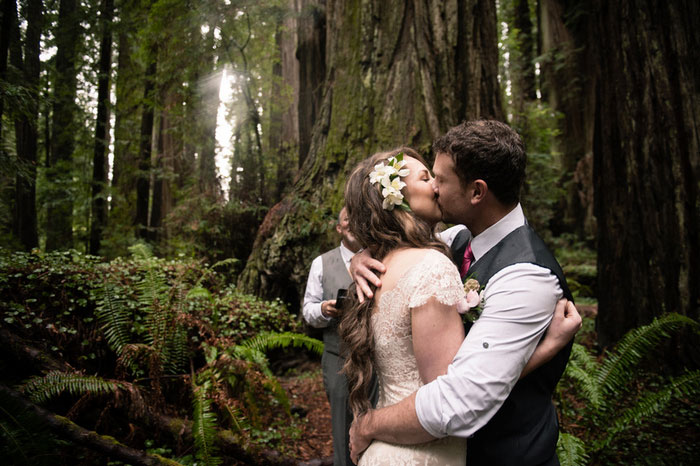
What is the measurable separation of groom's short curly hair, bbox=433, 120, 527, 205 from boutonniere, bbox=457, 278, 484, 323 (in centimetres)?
42

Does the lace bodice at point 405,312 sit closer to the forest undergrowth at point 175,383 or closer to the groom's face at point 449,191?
the groom's face at point 449,191

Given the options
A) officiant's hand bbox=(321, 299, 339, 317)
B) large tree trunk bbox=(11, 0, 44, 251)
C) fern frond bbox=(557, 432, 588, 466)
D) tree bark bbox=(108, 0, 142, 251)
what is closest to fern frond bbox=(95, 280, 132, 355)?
large tree trunk bbox=(11, 0, 44, 251)

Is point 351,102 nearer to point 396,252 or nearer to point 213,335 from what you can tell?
point 213,335

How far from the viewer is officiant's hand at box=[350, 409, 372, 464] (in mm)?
1707

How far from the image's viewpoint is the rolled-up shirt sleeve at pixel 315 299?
319 cm

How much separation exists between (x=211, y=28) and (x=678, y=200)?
838cm

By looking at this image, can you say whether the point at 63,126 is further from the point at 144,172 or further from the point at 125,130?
the point at 125,130

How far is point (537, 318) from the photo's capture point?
4.74ft

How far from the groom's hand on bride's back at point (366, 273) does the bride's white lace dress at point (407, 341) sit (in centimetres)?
7

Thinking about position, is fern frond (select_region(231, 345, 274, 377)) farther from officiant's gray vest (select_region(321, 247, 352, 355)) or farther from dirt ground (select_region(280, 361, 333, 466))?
officiant's gray vest (select_region(321, 247, 352, 355))

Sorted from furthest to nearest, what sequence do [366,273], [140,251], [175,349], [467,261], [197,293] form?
1. [140,251]
2. [197,293]
3. [175,349]
4. [467,261]
5. [366,273]

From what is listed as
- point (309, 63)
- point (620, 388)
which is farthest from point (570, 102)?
point (620, 388)

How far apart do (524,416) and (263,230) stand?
4918 mm

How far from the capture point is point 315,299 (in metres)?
3.41
